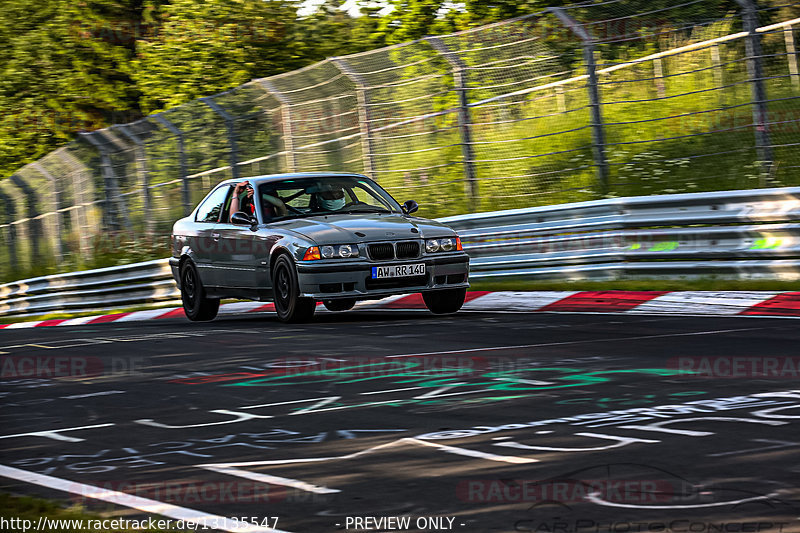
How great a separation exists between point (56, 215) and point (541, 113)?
13774 millimetres

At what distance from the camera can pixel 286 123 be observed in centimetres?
2036

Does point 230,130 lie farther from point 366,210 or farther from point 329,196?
point 366,210

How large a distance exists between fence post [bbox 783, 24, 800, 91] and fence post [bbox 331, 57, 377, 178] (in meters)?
5.77

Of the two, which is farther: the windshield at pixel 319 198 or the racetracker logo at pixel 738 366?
the windshield at pixel 319 198

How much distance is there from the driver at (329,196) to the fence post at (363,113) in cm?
489

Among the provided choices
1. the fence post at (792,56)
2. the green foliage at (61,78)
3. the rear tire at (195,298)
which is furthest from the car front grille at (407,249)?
the green foliage at (61,78)

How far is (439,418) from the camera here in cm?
649

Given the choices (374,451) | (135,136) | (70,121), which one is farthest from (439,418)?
(70,121)

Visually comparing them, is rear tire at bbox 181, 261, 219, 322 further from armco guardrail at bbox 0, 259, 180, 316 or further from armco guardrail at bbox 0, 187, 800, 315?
armco guardrail at bbox 0, 259, 180, 316

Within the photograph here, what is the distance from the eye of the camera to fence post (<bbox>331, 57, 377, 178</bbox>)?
1852 cm

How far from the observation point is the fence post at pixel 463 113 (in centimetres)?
1667

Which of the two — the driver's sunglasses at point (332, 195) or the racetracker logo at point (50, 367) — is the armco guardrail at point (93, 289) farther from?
the racetracker logo at point (50, 367)

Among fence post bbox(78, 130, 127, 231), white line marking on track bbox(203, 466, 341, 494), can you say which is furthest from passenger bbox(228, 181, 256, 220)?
fence post bbox(78, 130, 127, 231)

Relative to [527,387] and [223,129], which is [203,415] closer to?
[527,387]
